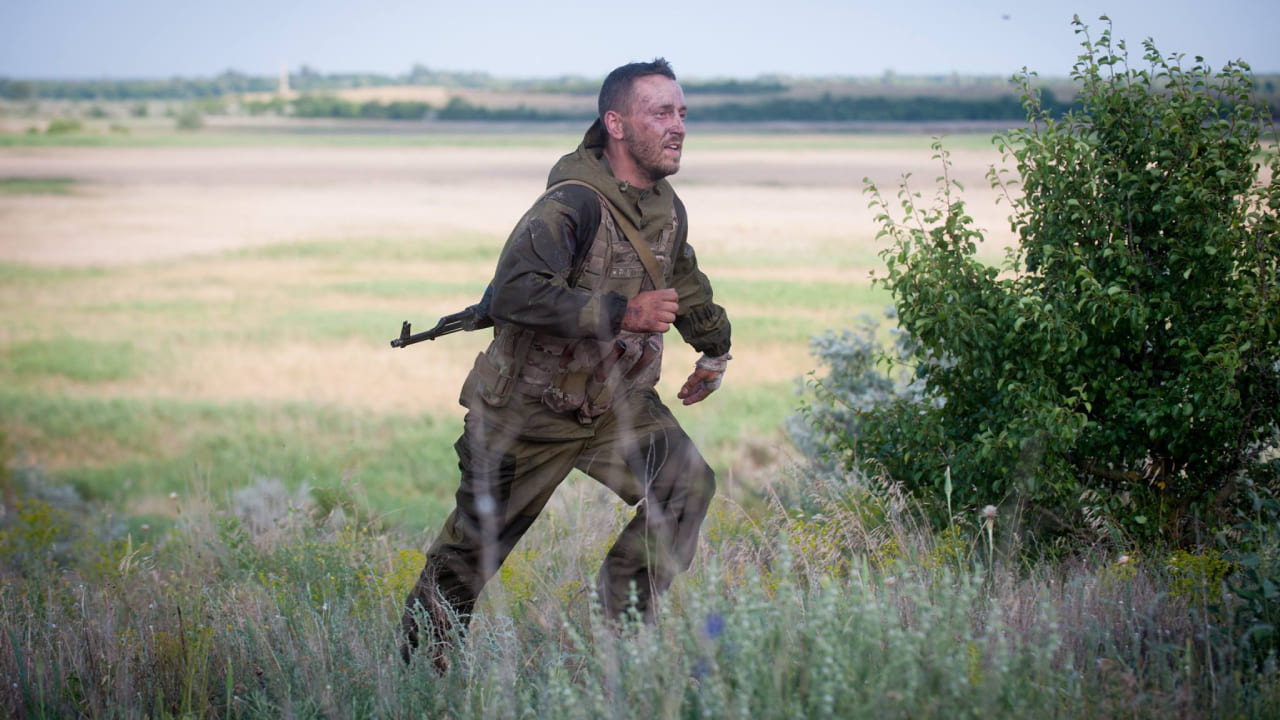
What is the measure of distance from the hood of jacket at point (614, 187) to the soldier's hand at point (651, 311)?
0.43m

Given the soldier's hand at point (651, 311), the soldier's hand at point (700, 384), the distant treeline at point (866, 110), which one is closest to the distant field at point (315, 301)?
the soldier's hand at point (700, 384)

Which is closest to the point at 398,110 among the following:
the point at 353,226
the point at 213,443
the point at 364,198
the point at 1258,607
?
the point at 364,198

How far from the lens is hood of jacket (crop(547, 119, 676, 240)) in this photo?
159 inches

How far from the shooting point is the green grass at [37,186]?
2084 inches

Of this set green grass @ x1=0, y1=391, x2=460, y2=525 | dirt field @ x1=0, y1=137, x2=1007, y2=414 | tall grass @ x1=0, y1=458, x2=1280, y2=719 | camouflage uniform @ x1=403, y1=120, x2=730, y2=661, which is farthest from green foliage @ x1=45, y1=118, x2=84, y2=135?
camouflage uniform @ x1=403, y1=120, x2=730, y2=661

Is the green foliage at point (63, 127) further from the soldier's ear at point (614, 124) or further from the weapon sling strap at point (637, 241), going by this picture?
the weapon sling strap at point (637, 241)

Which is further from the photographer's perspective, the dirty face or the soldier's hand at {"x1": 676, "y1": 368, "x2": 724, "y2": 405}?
the soldier's hand at {"x1": 676, "y1": 368, "x2": 724, "y2": 405}

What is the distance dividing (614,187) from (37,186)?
193 ft

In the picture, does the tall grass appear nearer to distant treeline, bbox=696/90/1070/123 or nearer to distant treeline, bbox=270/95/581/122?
distant treeline, bbox=696/90/1070/123

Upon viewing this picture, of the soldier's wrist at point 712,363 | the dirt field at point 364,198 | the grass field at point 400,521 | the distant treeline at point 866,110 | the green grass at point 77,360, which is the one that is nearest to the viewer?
the grass field at point 400,521

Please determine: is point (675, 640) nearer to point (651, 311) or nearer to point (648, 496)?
point (648, 496)

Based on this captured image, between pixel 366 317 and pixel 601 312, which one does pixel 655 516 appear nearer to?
pixel 601 312

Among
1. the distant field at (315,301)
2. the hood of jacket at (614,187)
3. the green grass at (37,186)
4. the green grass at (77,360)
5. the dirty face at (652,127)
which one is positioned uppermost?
the dirty face at (652,127)

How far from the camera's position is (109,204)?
50.4 meters
